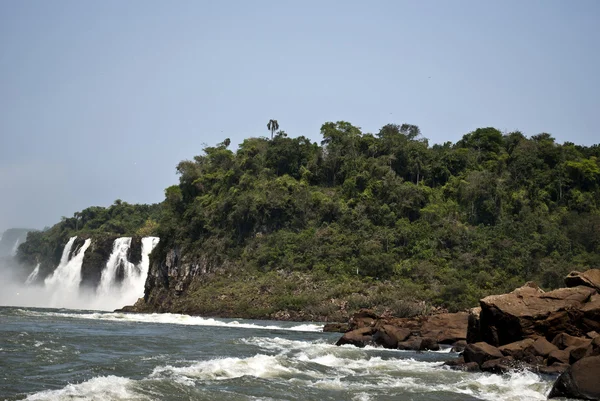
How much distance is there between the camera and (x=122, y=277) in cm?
8569

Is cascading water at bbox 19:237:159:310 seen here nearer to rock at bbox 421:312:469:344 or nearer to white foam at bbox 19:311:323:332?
white foam at bbox 19:311:323:332

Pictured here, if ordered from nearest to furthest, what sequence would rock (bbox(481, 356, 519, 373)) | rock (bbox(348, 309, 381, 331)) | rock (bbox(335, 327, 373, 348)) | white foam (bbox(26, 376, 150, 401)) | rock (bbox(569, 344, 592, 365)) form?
white foam (bbox(26, 376, 150, 401)) < rock (bbox(569, 344, 592, 365)) < rock (bbox(481, 356, 519, 373)) < rock (bbox(335, 327, 373, 348)) < rock (bbox(348, 309, 381, 331))

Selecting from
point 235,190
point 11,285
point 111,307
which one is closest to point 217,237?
point 235,190

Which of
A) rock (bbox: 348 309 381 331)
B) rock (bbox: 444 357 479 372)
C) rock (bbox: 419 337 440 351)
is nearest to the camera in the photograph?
rock (bbox: 444 357 479 372)

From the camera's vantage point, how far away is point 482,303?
91.8 ft

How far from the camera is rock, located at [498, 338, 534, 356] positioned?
24.9 meters

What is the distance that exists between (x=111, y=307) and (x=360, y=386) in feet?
228

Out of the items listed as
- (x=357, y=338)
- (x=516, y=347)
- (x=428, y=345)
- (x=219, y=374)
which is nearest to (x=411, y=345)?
(x=428, y=345)

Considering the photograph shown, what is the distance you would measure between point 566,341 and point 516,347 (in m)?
1.96

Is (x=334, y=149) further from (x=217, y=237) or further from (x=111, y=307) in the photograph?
(x=111, y=307)

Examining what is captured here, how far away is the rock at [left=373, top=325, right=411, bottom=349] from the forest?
76.5 ft

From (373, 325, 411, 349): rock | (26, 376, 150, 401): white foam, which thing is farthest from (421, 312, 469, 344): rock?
(26, 376, 150, 401): white foam

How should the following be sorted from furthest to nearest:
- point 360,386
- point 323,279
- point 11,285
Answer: point 11,285 → point 323,279 → point 360,386

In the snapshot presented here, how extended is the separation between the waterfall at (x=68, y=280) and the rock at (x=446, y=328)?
6103 cm
